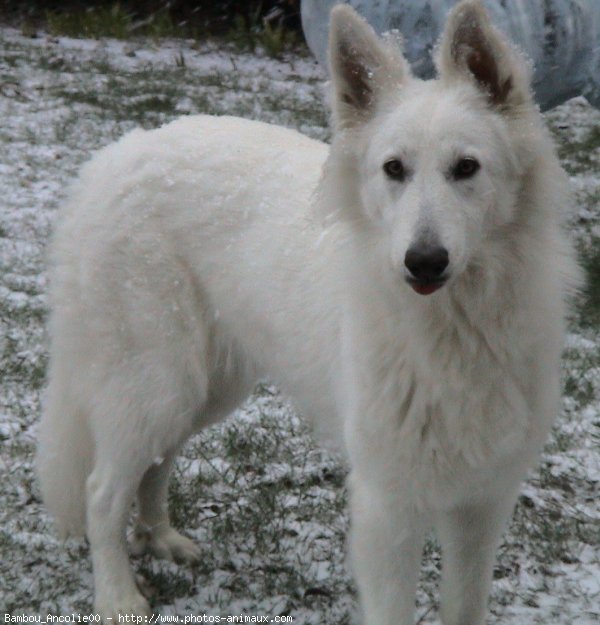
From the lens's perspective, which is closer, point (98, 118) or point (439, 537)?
point (439, 537)

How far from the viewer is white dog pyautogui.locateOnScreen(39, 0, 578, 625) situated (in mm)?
2791

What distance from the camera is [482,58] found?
2.85 meters

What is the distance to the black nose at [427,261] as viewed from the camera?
252cm

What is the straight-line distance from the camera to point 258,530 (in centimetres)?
391

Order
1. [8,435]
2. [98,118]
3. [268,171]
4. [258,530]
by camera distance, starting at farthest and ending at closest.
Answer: [98,118] → [8,435] → [258,530] → [268,171]

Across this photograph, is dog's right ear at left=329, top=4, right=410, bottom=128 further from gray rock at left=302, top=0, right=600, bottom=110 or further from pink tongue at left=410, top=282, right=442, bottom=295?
gray rock at left=302, top=0, right=600, bottom=110

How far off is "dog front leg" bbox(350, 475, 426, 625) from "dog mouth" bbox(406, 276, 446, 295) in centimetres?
66

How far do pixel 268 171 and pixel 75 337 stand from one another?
0.92 m

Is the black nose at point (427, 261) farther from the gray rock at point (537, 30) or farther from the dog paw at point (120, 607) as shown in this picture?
the gray rock at point (537, 30)

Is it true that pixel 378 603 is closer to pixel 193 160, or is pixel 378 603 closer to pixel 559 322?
pixel 559 322

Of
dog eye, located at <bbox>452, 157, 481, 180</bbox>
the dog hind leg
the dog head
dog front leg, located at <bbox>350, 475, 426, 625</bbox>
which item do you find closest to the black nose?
the dog head

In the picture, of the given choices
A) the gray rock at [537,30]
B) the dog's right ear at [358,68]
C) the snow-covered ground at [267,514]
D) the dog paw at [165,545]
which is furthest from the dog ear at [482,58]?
the gray rock at [537,30]

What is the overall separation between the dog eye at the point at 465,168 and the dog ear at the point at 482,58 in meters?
0.26

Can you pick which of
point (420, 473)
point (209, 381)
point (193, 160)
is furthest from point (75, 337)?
point (420, 473)
